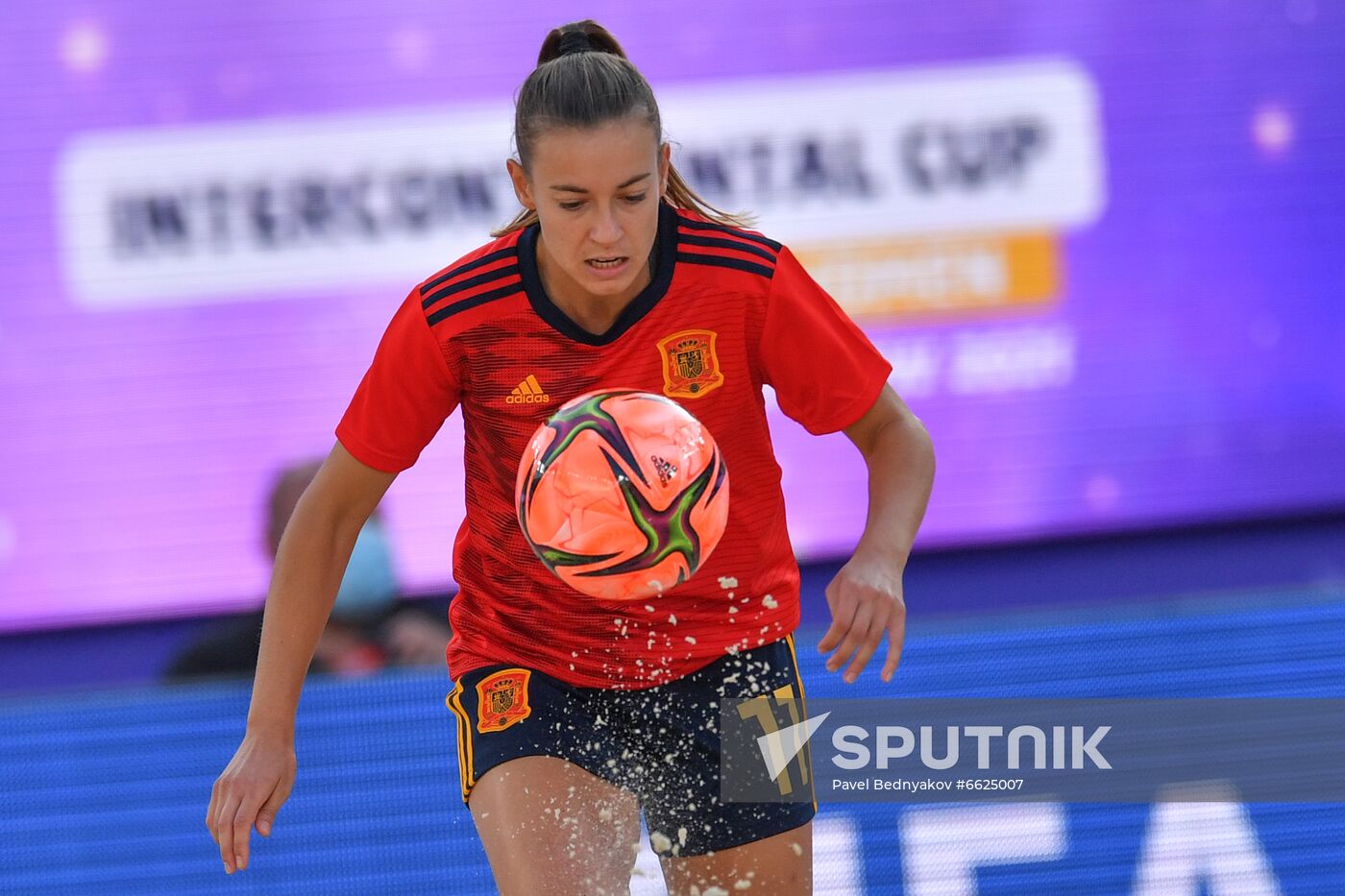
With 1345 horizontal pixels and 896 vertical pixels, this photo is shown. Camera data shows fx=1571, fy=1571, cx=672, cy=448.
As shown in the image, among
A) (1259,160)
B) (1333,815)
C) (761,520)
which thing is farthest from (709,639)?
(1259,160)

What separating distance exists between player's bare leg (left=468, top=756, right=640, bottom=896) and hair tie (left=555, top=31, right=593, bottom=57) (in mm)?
1133

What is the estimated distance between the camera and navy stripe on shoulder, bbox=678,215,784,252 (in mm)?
2482

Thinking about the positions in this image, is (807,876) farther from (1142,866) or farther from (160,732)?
(160,732)

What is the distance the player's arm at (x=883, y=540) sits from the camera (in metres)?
2.26

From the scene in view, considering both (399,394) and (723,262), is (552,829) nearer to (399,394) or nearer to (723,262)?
(399,394)

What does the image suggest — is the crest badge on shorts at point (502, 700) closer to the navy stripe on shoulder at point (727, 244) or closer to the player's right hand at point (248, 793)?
the player's right hand at point (248, 793)

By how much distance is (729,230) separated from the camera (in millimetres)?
2518

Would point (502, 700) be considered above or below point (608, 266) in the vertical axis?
below

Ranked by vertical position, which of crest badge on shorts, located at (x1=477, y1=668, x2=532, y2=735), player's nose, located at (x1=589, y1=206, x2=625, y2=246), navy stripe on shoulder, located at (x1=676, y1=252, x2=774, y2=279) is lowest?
crest badge on shorts, located at (x1=477, y1=668, x2=532, y2=735)

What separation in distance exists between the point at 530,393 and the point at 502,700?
0.49 m

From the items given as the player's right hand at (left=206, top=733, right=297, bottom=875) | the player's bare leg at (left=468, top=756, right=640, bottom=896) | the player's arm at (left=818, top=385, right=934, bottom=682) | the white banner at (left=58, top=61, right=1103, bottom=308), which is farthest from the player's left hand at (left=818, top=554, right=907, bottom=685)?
the white banner at (left=58, top=61, right=1103, bottom=308)

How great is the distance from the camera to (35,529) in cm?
557

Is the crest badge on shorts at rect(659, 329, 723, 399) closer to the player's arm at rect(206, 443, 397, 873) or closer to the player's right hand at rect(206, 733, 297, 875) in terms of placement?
the player's arm at rect(206, 443, 397, 873)

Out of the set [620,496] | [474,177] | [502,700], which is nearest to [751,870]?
[502,700]
